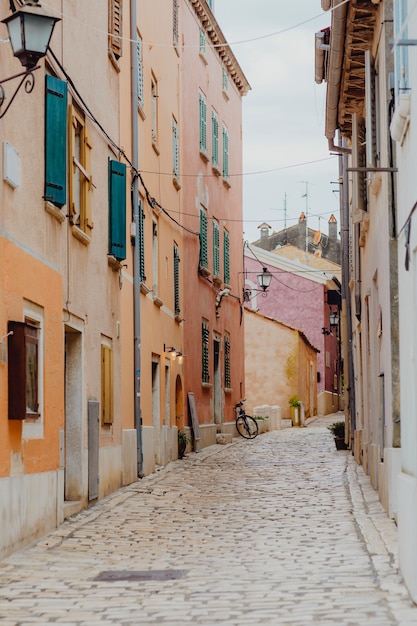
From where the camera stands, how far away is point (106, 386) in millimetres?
15977

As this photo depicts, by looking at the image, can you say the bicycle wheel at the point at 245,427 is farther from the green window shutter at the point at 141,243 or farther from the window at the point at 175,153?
the green window shutter at the point at 141,243

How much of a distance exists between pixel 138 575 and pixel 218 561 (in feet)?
3.11

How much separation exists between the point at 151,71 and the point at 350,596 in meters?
15.8

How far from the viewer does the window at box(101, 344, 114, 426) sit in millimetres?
15781

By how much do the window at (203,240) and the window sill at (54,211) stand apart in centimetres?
1520

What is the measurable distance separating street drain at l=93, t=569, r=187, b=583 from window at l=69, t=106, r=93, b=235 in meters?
5.65

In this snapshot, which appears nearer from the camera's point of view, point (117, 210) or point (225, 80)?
point (117, 210)

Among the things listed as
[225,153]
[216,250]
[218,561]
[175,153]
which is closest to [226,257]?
[216,250]

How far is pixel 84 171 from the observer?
48.0ft

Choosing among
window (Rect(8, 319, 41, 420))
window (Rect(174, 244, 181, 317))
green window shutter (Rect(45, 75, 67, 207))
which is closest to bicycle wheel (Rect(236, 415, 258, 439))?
window (Rect(174, 244, 181, 317))

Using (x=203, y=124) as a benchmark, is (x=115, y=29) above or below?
below

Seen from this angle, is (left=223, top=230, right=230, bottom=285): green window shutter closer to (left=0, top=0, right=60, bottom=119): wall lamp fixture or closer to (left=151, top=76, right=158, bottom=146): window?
(left=151, top=76, right=158, bottom=146): window

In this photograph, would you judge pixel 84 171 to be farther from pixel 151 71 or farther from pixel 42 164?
pixel 151 71

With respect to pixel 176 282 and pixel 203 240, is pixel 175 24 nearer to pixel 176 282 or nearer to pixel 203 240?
pixel 203 240
